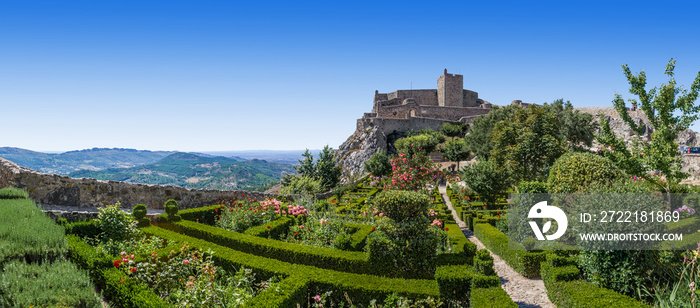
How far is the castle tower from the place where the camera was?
60.3 m

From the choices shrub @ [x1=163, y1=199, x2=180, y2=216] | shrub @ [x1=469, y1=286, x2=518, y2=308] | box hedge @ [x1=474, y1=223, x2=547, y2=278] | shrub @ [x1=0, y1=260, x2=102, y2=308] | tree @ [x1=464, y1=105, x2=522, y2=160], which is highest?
tree @ [x1=464, y1=105, x2=522, y2=160]

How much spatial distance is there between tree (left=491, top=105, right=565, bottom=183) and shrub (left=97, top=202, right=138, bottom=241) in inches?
629

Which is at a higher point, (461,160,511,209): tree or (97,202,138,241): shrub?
(461,160,511,209): tree

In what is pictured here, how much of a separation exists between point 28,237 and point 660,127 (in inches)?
711

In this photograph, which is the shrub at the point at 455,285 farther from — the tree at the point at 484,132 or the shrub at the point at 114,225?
the tree at the point at 484,132

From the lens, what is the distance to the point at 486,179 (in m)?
16.0

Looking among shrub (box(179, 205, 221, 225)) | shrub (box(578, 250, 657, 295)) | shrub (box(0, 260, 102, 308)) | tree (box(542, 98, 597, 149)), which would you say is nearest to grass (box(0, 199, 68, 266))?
shrub (box(0, 260, 102, 308))

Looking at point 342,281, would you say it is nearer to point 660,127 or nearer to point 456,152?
point 660,127

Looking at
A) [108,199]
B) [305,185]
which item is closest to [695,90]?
[305,185]

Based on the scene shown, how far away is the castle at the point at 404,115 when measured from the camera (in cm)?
4666

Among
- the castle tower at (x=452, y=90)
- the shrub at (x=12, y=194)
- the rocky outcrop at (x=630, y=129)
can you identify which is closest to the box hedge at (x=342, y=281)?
the shrub at (x=12, y=194)

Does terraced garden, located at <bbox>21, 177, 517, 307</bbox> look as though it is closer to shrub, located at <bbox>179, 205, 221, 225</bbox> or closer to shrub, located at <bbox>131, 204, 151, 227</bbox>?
shrub, located at <bbox>131, 204, 151, 227</bbox>

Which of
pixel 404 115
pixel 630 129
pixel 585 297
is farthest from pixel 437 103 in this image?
pixel 585 297

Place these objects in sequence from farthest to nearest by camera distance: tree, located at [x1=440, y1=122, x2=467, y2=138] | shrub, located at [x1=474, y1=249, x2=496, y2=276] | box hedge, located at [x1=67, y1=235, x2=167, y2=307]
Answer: tree, located at [x1=440, y1=122, x2=467, y2=138]
shrub, located at [x1=474, y1=249, x2=496, y2=276]
box hedge, located at [x1=67, y1=235, x2=167, y2=307]
